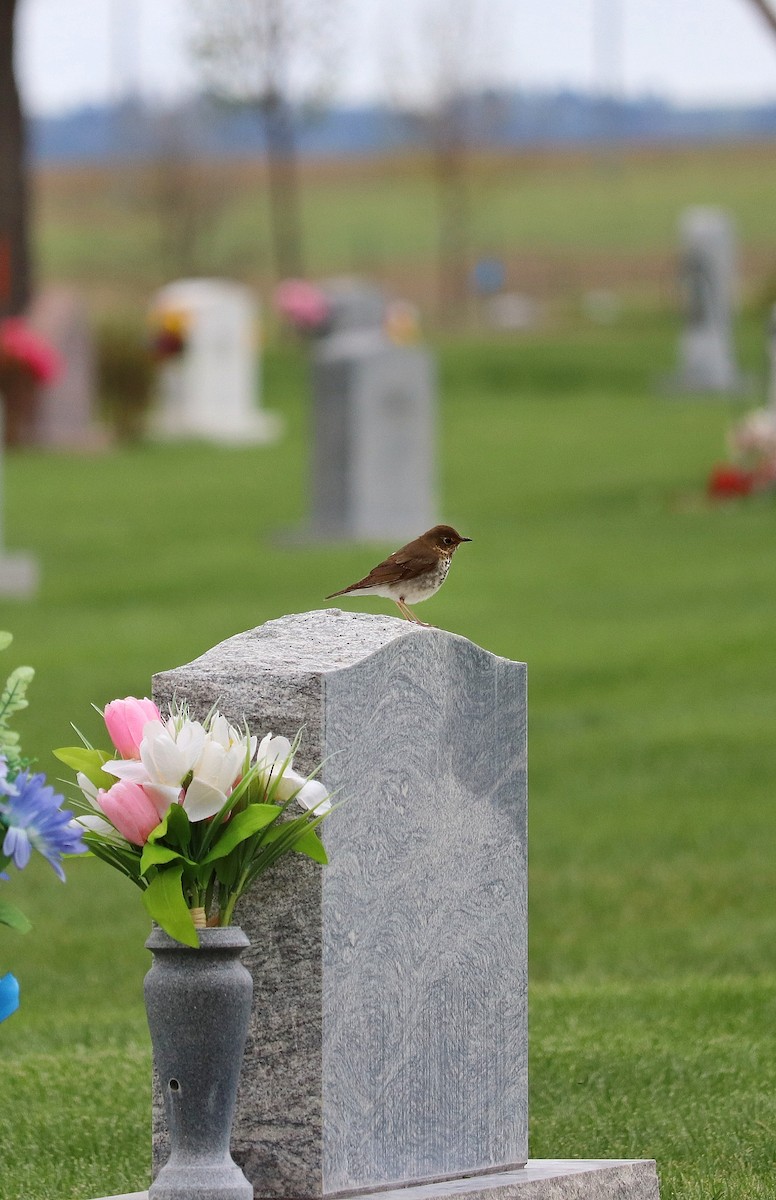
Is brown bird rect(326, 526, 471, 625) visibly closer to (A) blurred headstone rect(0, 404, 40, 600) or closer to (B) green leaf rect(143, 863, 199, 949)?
(B) green leaf rect(143, 863, 199, 949)

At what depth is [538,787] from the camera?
11680mm

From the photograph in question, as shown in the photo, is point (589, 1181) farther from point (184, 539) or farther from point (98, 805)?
point (184, 539)

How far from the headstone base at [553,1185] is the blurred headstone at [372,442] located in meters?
15.4

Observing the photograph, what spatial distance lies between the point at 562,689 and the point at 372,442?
6.46m

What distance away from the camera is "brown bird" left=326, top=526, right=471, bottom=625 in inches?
197

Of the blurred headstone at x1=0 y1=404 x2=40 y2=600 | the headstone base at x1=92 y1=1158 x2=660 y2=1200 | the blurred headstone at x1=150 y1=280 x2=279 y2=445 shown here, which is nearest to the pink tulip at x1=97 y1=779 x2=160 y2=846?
the headstone base at x1=92 y1=1158 x2=660 y2=1200

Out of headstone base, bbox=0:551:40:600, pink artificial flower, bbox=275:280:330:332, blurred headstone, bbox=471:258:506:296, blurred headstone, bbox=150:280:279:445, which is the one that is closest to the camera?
headstone base, bbox=0:551:40:600

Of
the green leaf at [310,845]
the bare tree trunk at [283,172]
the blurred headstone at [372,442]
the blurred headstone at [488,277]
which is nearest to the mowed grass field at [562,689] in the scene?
the blurred headstone at [372,442]

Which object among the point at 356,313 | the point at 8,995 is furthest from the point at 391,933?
the point at 356,313

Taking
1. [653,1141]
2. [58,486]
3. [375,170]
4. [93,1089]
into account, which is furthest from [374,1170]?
[375,170]

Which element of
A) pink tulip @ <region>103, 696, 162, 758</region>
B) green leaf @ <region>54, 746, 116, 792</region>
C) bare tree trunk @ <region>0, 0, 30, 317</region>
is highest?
bare tree trunk @ <region>0, 0, 30, 317</region>

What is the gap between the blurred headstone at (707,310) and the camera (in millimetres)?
34688

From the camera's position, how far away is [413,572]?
5020mm

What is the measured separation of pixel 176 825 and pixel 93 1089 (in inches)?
108
